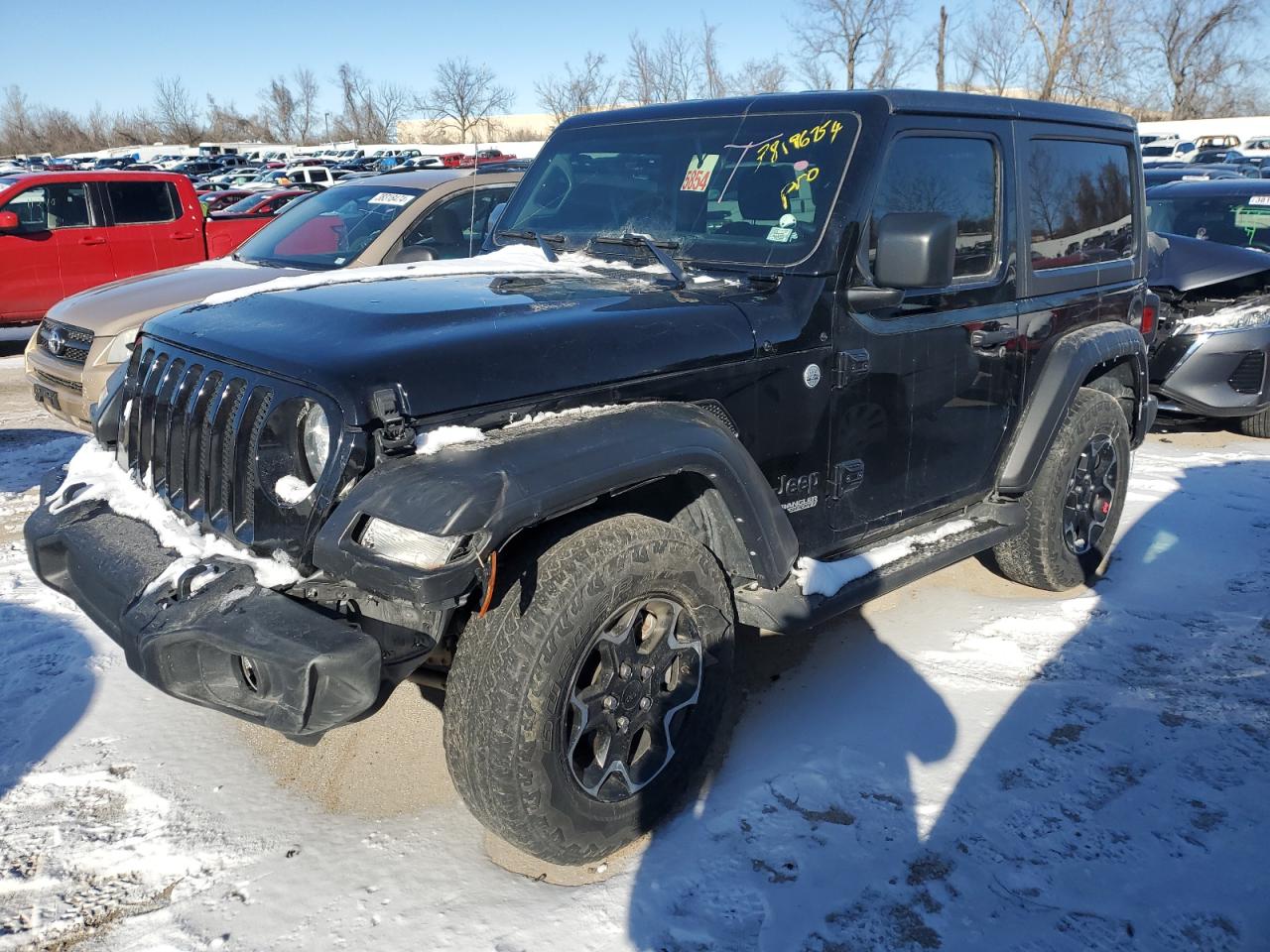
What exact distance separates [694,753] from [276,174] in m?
29.9

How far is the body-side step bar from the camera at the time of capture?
3.26 meters

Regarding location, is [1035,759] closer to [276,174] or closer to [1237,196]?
[1237,196]

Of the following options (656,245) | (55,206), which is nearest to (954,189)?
(656,245)

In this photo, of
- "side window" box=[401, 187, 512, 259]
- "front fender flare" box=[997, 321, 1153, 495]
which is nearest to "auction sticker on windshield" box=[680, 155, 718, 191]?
"front fender flare" box=[997, 321, 1153, 495]

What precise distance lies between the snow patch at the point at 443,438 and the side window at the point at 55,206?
10659mm

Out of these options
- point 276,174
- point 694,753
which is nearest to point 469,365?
point 694,753

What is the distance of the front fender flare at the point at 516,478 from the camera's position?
2285 millimetres

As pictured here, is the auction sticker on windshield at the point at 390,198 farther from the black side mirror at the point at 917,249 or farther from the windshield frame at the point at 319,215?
the black side mirror at the point at 917,249

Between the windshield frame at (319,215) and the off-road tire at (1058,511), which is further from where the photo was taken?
the windshield frame at (319,215)

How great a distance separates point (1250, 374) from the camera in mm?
7301

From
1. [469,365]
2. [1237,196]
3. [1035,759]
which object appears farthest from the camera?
[1237,196]

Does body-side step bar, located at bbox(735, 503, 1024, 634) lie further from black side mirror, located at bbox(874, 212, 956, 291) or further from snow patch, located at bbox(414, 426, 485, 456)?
snow patch, located at bbox(414, 426, 485, 456)

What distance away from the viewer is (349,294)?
3078mm

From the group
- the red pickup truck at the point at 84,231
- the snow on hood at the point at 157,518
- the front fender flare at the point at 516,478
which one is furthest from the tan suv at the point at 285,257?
the red pickup truck at the point at 84,231
